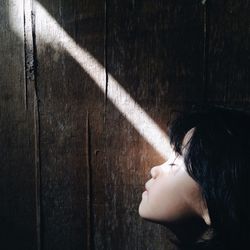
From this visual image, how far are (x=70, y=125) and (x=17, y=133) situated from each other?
0.77 feet

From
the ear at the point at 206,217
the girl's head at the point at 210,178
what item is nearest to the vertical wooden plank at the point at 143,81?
the girl's head at the point at 210,178

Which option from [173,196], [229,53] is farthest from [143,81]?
[173,196]

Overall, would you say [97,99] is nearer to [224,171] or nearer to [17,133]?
[17,133]

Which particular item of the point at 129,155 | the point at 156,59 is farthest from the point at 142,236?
the point at 156,59

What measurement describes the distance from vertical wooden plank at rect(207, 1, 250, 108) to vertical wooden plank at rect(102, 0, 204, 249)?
3 cm

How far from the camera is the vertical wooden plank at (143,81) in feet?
3.34

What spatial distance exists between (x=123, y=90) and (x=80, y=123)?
191 mm

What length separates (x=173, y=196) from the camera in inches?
34.8

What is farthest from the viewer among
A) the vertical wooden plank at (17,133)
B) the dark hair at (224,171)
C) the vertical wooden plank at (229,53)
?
the vertical wooden plank at (17,133)

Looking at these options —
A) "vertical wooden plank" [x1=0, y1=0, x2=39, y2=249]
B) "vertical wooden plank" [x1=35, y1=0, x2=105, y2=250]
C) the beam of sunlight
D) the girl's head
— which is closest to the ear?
the girl's head

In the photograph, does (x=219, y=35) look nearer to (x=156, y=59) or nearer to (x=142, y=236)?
(x=156, y=59)

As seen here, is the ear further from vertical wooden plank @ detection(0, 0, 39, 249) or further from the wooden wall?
vertical wooden plank @ detection(0, 0, 39, 249)

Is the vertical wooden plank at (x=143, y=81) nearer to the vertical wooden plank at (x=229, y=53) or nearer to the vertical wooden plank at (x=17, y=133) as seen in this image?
the vertical wooden plank at (x=229, y=53)

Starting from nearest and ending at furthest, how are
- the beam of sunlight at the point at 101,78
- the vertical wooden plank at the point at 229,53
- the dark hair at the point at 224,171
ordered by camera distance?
the dark hair at the point at 224,171, the vertical wooden plank at the point at 229,53, the beam of sunlight at the point at 101,78
